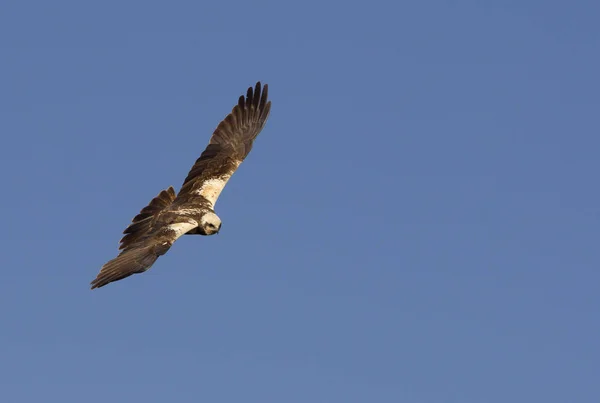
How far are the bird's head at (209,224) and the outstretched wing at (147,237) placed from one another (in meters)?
0.26

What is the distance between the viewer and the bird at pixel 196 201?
1077 inches

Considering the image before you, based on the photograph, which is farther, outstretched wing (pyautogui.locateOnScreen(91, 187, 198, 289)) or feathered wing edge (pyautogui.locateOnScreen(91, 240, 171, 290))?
outstretched wing (pyautogui.locateOnScreen(91, 187, 198, 289))

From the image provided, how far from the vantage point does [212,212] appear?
31.0 meters

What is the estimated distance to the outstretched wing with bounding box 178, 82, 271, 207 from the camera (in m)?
32.7

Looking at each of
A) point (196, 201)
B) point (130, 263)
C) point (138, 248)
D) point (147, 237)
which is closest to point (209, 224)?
point (196, 201)

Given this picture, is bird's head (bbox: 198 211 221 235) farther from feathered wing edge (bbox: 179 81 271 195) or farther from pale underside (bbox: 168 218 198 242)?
feathered wing edge (bbox: 179 81 271 195)

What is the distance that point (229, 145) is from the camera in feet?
111

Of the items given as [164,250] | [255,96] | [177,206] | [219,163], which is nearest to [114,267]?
[164,250]

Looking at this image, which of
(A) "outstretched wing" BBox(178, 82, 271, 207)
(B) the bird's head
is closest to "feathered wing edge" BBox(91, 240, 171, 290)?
(B) the bird's head

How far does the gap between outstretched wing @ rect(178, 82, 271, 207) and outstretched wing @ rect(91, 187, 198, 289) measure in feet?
4.20

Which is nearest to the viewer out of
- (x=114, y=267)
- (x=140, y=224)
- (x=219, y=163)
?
(x=114, y=267)

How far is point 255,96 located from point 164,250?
7.98m

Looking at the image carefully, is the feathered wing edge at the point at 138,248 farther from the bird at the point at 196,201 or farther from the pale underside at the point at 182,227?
the pale underside at the point at 182,227

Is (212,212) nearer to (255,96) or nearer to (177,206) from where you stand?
(177,206)
